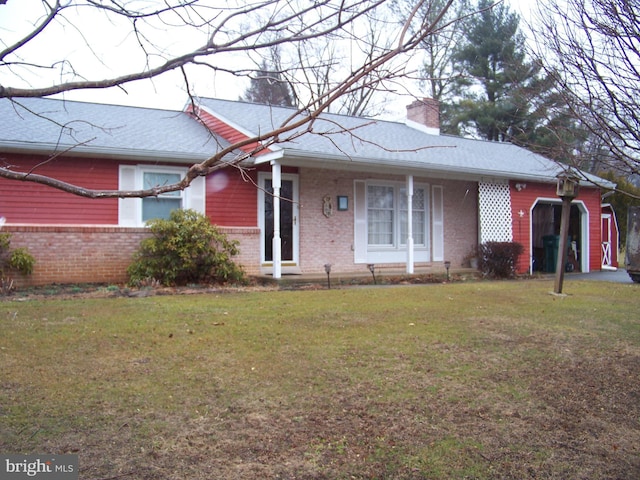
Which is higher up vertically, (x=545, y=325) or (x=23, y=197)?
(x=23, y=197)

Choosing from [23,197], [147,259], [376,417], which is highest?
[23,197]

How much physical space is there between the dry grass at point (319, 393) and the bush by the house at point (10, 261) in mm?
2611

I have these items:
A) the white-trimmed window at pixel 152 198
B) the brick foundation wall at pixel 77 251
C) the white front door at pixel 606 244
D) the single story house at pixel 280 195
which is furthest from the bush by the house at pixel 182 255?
the white front door at pixel 606 244

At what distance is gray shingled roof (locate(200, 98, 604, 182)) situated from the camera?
12.7 metres

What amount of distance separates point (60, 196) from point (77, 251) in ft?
4.32

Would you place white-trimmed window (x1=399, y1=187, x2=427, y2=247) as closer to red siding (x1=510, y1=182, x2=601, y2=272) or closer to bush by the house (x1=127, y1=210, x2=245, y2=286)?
red siding (x1=510, y1=182, x2=601, y2=272)

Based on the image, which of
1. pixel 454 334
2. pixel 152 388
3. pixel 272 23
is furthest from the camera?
pixel 454 334

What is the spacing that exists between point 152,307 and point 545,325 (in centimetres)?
564

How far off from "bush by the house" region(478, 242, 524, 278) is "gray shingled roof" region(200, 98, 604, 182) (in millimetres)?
2078

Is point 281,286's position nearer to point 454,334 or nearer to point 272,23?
point 454,334

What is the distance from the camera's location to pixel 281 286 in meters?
11.8

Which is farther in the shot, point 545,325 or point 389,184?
point 389,184

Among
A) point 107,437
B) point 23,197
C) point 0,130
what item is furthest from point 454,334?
point 0,130

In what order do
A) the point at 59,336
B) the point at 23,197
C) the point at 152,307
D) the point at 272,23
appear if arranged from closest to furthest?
the point at 272,23 → the point at 59,336 → the point at 152,307 → the point at 23,197
